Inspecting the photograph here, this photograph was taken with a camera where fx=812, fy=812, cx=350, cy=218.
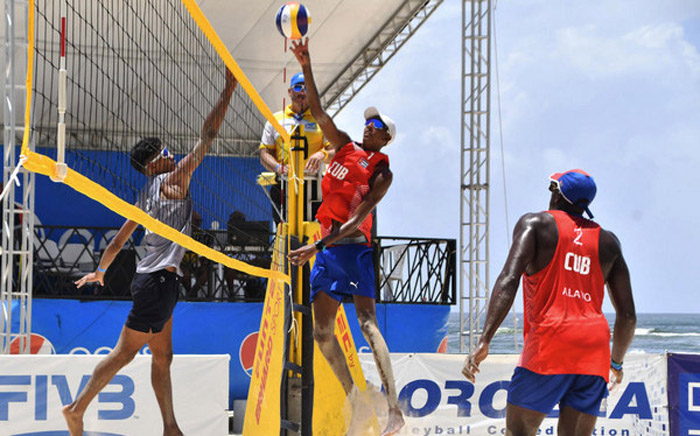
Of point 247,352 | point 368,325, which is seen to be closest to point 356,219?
point 368,325

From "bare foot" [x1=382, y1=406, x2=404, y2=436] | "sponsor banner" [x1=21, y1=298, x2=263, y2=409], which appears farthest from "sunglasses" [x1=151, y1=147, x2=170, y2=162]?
"sponsor banner" [x1=21, y1=298, x2=263, y2=409]

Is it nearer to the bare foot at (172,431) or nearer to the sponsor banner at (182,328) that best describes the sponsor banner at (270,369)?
the bare foot at (172,431)

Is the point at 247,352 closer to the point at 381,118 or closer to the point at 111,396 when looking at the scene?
the point at 111,396

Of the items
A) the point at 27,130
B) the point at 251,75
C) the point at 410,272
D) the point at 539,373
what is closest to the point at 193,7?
the point at 27,130

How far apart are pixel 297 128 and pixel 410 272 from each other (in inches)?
291

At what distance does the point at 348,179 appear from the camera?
5.02m

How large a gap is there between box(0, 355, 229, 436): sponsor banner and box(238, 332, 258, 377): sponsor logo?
5.08 metres

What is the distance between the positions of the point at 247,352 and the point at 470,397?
171 inches

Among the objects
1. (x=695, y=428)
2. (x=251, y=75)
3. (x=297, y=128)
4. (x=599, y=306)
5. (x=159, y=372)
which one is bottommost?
(x=695, y=428)

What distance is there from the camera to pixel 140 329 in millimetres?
4977

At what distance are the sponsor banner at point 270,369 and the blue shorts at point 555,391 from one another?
2.02 m

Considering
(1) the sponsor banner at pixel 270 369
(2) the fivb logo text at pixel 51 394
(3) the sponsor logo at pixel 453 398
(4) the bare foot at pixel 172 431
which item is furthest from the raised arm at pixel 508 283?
(3) the sponsor logo at pixel 453 398

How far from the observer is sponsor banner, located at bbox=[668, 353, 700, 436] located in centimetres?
709

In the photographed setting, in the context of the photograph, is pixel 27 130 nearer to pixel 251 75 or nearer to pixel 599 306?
pixel 599 306
